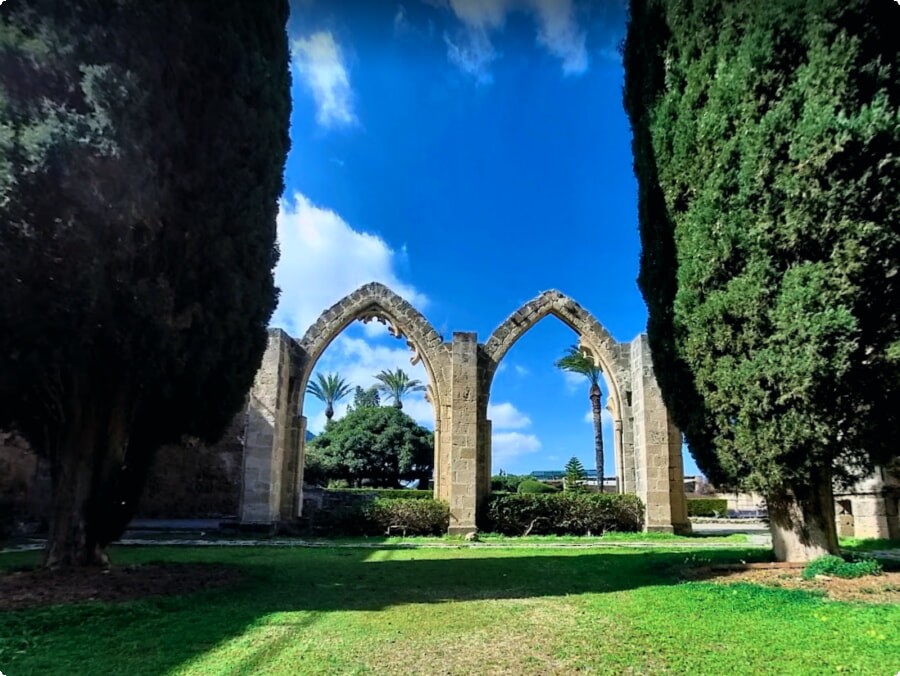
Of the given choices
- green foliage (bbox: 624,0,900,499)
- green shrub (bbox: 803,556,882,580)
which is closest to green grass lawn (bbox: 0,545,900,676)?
green shrub (bbox: 803,556,882,580)

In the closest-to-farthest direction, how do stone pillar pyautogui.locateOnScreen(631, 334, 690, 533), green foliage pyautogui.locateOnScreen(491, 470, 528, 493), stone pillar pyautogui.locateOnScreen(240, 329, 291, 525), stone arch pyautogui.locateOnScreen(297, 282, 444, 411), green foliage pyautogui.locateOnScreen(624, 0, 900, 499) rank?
green foliage pyautogui.locateOnScreen(624, 0, 900, 499), stone pillar pyautogui.locateOnScreen(240, 329, 291, 525), stone pillar pyautogui.locateOnScreen(631, 334, 690, 533), stone arch pyautogui.locateOnScreen(297, 282, 444, 411), green foliage pyautogui.locateOnScreen(491, 470, 528, 493)

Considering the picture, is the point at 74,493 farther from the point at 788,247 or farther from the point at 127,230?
the point at 788,247

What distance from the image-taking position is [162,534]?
1241 cm

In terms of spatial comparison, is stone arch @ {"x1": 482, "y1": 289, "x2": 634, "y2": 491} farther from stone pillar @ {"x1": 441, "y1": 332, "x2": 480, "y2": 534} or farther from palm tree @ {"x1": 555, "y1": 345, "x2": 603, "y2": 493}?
palm tree @ {"x1": 555, "y1": 345, "x2": 603, "y2": 493}

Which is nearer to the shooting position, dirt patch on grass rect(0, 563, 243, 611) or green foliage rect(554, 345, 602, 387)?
dirt patch on grass rect(0, 563, 243, 611)

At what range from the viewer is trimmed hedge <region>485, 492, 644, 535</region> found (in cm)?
1289

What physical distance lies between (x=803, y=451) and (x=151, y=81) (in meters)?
6.82

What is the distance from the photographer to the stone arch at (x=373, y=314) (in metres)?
13.8

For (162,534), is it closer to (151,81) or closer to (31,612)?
(31,612)

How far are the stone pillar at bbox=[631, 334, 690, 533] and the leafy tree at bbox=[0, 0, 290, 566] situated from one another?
8.77 metres

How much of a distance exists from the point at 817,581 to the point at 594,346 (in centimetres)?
912

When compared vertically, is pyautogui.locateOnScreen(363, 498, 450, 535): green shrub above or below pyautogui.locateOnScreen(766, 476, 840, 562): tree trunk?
below

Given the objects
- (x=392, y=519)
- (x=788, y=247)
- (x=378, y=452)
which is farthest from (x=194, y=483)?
(x=788, y=247)

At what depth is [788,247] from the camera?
576cm
